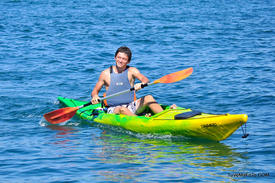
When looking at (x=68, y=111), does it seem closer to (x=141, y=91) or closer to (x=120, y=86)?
(x=120, y=86)

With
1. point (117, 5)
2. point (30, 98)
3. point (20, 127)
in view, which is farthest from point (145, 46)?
point (117, 5)

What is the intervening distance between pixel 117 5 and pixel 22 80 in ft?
56.6

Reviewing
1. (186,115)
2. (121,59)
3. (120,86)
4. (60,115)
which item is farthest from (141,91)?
(186,115)

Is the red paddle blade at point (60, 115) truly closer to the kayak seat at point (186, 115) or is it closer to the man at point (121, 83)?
the man at point (121, 83)

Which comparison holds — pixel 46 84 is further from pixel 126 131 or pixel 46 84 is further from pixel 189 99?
pixel 126 131

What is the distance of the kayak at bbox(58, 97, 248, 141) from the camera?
20.5ft

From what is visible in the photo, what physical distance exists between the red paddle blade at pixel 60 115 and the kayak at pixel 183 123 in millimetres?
635

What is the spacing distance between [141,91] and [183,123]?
13.9 ft

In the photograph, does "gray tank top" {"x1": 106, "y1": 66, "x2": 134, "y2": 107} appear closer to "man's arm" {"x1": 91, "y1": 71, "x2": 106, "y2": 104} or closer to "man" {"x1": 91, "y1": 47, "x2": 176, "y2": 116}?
"man" {"x1": 91, "y1": 47, "x2": 176, "y2": 116}

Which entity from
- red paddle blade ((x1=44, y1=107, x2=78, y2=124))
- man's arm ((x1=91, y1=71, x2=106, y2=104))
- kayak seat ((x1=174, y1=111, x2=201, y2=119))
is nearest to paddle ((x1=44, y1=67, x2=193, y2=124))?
red paddle blade ((x1=44, y1=107, x2=78, y2=124))

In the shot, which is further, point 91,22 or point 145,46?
point 91,22

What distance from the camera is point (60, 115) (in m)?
8.02

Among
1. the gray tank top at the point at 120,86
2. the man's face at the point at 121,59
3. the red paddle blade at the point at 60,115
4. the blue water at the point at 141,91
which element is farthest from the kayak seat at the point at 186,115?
the red paddle blade at the point at 60,115

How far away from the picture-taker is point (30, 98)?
977cm
